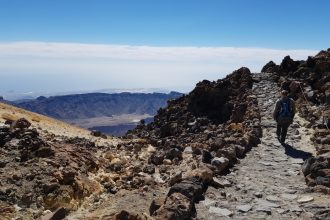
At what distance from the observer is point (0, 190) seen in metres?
11.1

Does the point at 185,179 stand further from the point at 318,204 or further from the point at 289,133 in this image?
the point at 289,133

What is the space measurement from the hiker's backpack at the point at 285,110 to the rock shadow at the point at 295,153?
1.51 m

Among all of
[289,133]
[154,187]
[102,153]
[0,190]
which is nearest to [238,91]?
[289,133]

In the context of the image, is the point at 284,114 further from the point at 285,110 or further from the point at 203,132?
the point at 203,132

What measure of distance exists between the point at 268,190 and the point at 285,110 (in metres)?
7.82

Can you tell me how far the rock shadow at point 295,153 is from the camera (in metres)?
17.1

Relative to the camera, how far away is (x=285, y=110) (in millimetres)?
19750

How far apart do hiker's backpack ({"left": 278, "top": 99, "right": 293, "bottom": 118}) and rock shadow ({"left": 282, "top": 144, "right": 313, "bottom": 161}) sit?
59.3 inches

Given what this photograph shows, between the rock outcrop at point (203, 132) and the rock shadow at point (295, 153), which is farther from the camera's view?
the rock shadow at point (295, 153)

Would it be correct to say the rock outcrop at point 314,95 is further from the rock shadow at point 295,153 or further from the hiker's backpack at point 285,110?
the hiker's backpack at point 285,110

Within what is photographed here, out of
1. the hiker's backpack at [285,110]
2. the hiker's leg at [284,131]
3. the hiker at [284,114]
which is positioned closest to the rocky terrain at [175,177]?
the hiker's leg at [284,131]

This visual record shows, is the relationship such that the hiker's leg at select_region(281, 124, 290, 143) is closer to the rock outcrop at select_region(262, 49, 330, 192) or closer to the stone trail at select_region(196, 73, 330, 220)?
the stone trail at select_region(196, 73, 330, 220)

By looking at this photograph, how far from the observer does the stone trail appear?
10.8 metres

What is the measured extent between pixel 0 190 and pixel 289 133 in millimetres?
14635
